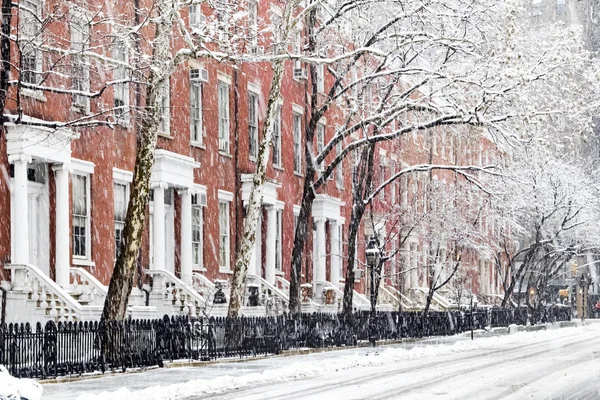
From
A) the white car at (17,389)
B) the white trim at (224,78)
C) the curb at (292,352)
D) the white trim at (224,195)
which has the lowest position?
the curb at (292,352)

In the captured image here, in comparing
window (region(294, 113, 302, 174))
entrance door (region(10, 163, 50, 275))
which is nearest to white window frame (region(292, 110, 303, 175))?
window (region(294, 113, 302, 174))

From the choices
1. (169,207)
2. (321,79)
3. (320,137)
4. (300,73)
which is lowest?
(169,207)

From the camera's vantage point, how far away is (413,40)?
1167 inches

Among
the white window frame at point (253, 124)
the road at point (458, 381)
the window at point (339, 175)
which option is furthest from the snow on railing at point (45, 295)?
the window at point (339, 175)

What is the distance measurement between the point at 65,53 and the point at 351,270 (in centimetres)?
1979

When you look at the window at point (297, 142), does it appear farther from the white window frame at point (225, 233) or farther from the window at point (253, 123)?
the white window frame at point (225, 233)

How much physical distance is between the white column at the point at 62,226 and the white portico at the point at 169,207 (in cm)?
465

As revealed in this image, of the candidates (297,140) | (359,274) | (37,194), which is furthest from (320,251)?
(37,194)

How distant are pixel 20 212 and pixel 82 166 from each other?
3450 mm

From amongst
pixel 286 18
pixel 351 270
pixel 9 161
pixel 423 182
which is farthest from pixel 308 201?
pixel 423 182

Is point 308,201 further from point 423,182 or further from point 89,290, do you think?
point 423,182

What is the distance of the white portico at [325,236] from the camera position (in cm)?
4231

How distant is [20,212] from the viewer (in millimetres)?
23734

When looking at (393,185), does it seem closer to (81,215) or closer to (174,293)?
(174,293)
